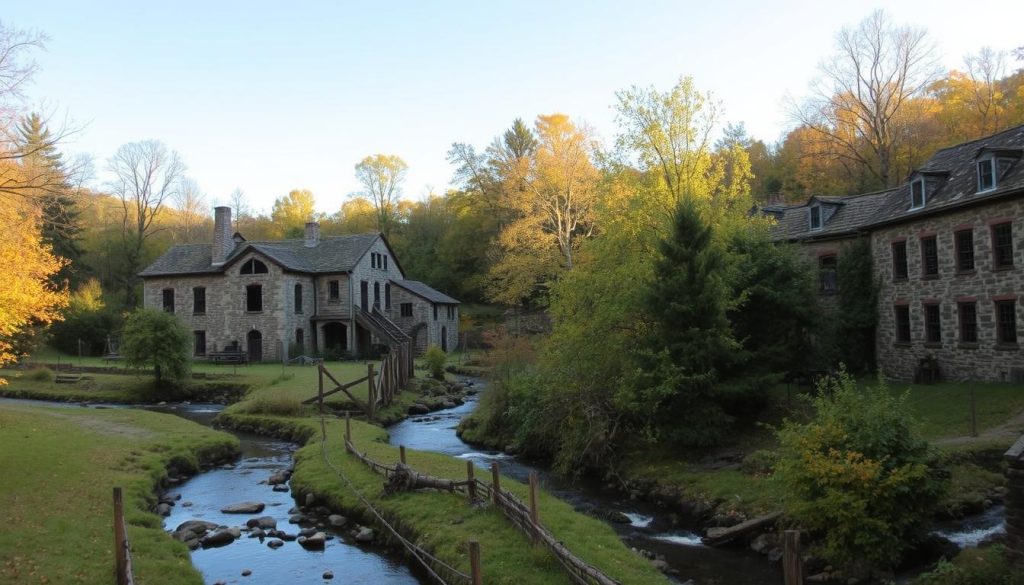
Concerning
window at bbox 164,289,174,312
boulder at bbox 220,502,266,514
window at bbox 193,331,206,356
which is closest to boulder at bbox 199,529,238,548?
boulder at bbox 220,502,266,514

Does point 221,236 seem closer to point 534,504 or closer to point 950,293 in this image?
point 534,504

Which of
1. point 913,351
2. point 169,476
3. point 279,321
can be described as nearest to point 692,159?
point 913,351

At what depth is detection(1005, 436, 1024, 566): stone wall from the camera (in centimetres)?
872

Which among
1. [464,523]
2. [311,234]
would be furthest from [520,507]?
[311,234]

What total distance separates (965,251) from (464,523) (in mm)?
20796

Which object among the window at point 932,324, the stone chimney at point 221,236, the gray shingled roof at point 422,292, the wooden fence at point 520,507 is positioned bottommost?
the wooden fence at point 520,507

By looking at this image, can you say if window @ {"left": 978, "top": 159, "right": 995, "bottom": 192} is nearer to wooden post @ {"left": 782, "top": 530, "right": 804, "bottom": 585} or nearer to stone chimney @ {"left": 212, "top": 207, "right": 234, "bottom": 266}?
wooden post @ {"left": 782, "top": 530, "right": 804, "bottom": 585}

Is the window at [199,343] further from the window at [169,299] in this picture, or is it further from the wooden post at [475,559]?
the wooden post at [475,559]

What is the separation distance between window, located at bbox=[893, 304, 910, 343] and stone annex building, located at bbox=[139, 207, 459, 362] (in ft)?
96.1

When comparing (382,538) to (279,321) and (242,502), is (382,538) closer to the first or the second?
(242,502)

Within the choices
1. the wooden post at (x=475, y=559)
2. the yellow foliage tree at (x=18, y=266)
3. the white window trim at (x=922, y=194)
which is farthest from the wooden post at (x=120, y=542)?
the white window trim at (x=922, y=194)

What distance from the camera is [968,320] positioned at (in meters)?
23.5

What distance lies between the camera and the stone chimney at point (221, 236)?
46.1 m

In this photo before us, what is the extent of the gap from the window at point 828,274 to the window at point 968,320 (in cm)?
598
